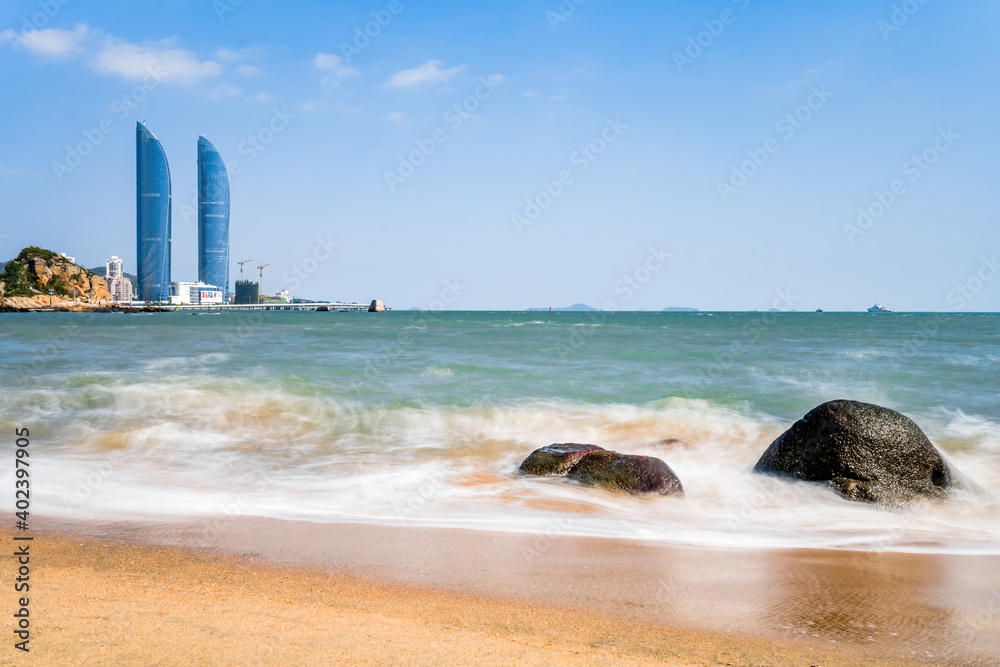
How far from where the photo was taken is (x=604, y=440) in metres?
10.2

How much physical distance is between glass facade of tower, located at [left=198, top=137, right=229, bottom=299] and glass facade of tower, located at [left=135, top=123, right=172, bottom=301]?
10.8 metres

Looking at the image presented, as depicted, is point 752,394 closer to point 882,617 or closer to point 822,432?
point 822,432

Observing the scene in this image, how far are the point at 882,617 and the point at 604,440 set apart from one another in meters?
6.51

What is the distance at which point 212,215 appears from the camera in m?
182

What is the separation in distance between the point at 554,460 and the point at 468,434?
3421mm

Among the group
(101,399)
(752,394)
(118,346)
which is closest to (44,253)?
(118,346)

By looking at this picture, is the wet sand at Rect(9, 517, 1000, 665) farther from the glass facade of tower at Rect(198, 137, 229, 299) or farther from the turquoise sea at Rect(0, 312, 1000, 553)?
the glass facade of tower at Rect(198, 137, 229, 299)

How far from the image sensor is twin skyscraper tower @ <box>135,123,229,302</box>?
165500 millimetres

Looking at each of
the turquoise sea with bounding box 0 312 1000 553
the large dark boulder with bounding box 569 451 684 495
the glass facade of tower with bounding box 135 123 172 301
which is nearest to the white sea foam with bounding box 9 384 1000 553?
the turquoise sea with bounding box 0 312 1000 553

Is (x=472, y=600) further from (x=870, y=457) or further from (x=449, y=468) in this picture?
(x=870, y=457)

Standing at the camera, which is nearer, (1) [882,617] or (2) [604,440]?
(1) [882,617]

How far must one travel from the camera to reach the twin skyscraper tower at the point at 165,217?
543 feet

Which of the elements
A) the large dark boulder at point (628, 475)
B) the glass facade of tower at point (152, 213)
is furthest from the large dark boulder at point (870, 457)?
the glass facade of tower at point (152, 213)

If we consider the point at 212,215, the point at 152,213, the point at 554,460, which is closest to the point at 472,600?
the point at 554,460
